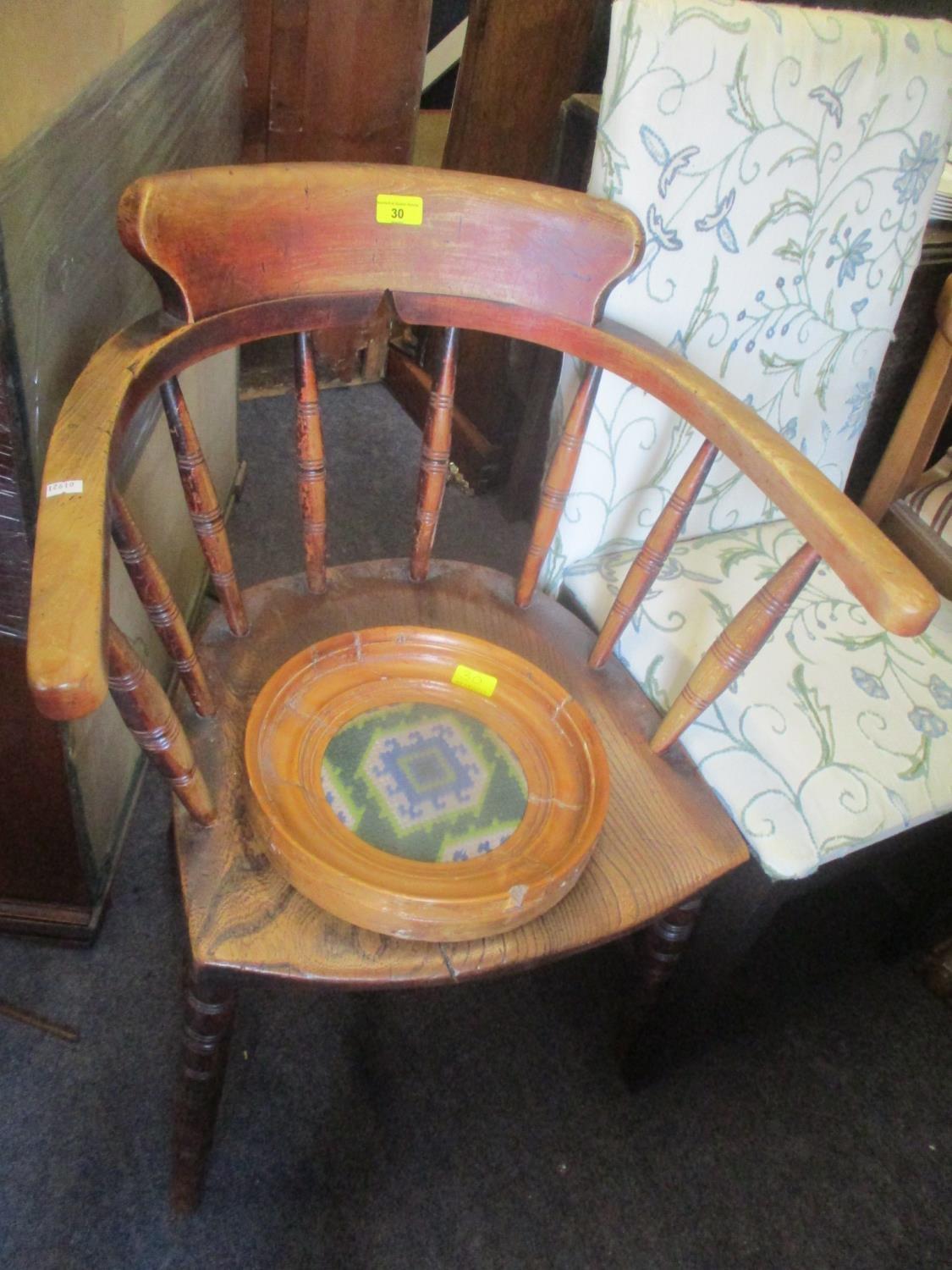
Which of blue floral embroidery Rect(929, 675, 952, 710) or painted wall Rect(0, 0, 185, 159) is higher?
painted wall Rect(0, 0, 185, 159)

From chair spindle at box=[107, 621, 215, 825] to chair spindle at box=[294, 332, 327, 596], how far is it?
0.27 metres

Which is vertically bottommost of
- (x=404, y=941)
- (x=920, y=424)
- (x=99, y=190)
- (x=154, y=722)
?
(x=404, y=941)

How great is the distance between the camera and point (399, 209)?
30.9 inches

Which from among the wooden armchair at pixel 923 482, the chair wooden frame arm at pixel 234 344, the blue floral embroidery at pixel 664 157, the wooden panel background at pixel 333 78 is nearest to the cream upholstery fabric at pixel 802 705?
the wooden armchair at pixel 923 482

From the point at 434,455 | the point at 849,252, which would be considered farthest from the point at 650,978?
the point at 849,252

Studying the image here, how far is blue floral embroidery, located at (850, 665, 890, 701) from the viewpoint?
0.91 meters

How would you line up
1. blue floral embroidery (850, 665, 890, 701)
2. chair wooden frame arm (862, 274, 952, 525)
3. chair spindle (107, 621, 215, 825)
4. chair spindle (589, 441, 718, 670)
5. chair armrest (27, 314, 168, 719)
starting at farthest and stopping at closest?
1. chair wooden frame arm (862, 274, 952, 525)
2. blue floral embroidery (850, 665, 890, 701)
3. chair spindle (589, 441, 718, 670)
4. chair spindle (107, 621, 215, 825)
5. chair armrest (27, 314, 168, 719)

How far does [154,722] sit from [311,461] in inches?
12.4

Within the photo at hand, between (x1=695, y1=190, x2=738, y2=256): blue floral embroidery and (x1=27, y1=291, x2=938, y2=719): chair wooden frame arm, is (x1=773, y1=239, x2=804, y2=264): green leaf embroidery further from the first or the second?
(x1=27, y1=291, x2=938, y2=719): chair wooden frame arm

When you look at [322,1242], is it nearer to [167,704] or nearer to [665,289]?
[167,704]

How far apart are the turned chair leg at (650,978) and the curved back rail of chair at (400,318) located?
0.53 feet

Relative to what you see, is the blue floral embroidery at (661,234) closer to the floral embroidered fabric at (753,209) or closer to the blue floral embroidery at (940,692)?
the floral embroidered fabric at (753,209)

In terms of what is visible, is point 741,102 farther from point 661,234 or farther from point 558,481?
point 558,481

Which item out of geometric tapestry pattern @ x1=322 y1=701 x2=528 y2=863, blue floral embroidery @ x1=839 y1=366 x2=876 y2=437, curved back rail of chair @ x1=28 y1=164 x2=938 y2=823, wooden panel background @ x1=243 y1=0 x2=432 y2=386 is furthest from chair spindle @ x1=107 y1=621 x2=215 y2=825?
wooden panel background @ x1=243 y1=0 x2=432 y2=386
